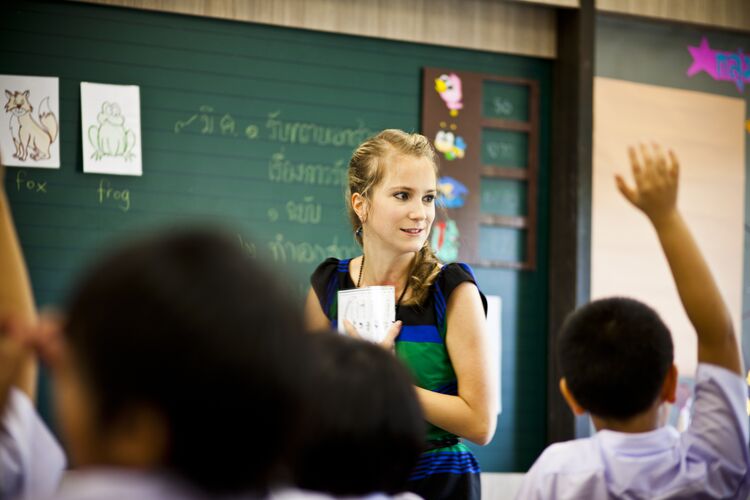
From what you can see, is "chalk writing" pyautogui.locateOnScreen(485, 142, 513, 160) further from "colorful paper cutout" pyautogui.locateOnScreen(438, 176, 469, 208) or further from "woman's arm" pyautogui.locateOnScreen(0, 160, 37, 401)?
"woman's arm" pyautogui.locateOnScreen(0, 160, 37, 401)

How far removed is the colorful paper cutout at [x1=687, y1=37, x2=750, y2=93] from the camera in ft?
14.6

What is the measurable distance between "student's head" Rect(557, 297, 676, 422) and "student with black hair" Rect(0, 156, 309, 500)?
82cm

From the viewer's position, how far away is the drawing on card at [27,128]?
3455 millimetres

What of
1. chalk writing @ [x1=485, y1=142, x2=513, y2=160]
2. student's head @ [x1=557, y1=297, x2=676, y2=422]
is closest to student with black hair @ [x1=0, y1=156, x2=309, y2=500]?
student's head @ [x1=557, y1=297, x2=676, y2=422]

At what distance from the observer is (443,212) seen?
12.9 ft

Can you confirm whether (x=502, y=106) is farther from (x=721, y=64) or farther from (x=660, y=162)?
(x=660, y=162)

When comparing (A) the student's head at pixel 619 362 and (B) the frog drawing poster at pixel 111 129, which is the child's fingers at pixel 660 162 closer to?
(A) the student's head at pixel 619 362

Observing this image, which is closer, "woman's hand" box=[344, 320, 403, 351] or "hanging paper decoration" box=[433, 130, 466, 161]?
"woman's hand" box=[344, 320, 403, 351]

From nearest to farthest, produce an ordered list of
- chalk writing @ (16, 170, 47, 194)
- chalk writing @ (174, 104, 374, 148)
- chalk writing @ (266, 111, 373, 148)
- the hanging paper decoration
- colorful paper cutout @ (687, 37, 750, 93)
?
chalk writing @ (16, 170, 47, 194), chalk writing @ (174, 104, 374, 148), chalk writing @ (266, 111, 373, 148), the hanging paper decoration, colorful paper cutout @ (687, 37, 750, 93)

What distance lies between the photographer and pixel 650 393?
1.38 meters

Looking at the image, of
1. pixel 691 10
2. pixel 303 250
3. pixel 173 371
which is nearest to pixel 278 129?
pixel 303 250

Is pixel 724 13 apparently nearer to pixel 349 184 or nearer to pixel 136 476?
pixel 349 184

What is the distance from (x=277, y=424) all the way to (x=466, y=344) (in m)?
1.30

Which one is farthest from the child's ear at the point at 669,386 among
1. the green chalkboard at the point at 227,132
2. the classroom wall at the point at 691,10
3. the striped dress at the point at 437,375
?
the classroom wall at the point at 691,10
